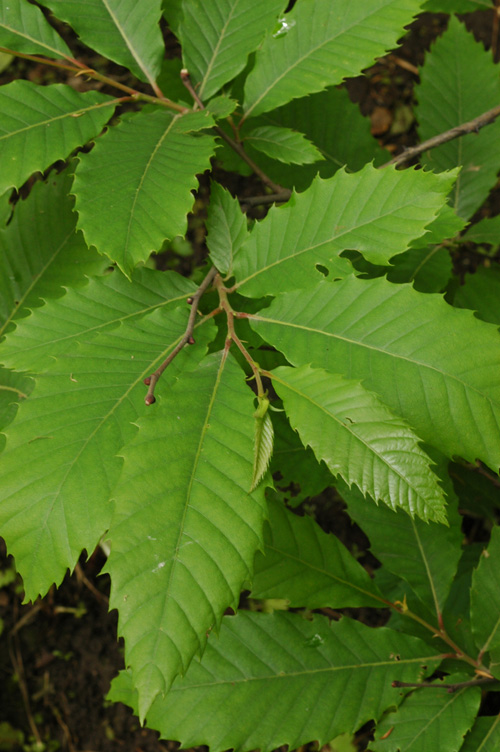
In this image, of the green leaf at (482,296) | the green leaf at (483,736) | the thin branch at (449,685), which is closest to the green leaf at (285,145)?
the green leaf at (482,296)

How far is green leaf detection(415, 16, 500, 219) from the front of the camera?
155cm

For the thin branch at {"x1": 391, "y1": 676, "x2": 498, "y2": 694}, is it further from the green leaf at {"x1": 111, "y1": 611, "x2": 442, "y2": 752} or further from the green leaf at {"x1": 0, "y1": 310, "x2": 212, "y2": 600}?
the green leaf at {"x1": 0, "y1": 310, "x2": 212, "y2": 600}

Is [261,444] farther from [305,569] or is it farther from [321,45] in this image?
[321,45]

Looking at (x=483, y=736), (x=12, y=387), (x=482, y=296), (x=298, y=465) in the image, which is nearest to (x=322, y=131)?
(x=482, y=296)

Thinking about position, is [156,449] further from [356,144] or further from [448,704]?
[356,144]

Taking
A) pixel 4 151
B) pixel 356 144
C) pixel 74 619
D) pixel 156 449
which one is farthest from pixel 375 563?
pixel 4 151

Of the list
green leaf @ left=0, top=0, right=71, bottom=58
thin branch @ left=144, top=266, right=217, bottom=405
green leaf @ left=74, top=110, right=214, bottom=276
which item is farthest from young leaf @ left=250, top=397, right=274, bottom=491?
green leaf @ left=0, top=0, right=71, bottom=58

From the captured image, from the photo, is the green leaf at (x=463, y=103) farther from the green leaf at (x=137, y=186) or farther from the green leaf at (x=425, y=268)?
the green leaf at (x=137, y=186)

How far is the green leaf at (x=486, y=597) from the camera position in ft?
3.78

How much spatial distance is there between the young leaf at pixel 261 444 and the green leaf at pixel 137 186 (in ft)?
0.83

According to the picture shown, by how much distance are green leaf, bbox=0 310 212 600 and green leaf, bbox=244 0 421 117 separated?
0.59 m

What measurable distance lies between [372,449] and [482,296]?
836mm

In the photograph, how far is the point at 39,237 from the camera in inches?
52.2

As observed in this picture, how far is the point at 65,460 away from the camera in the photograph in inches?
31.0
